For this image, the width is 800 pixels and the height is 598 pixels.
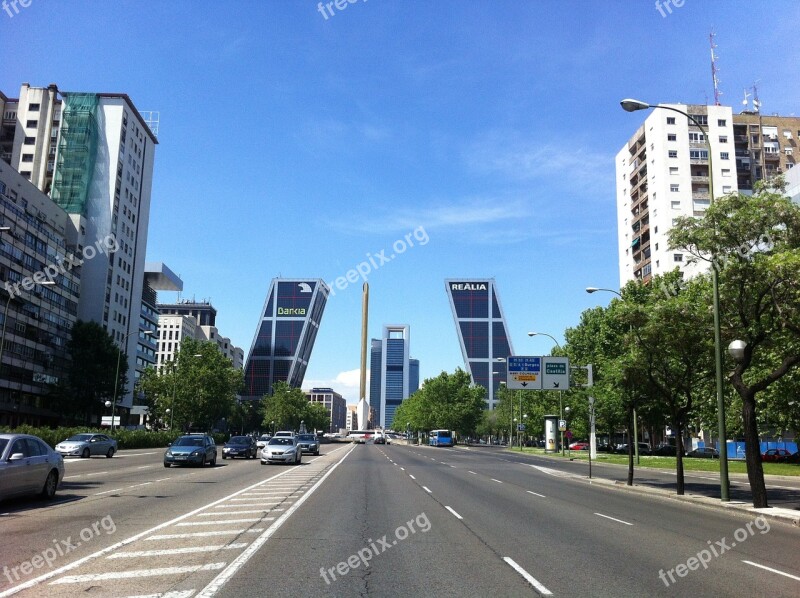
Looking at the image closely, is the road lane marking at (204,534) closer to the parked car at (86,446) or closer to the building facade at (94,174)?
the parked car at (86,446)

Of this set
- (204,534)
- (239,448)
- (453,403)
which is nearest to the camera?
(204,534)

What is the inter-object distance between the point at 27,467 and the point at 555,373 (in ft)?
149

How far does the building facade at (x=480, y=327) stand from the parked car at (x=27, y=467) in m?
164

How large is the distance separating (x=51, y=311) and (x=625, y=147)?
88.8 m

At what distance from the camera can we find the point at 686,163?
9231 cm

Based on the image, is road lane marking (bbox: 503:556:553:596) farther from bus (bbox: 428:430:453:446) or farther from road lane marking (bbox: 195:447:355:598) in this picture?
bus (bbox: 428:430:453:446)

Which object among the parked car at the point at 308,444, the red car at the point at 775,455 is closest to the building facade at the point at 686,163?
the red car at the point at 775,455

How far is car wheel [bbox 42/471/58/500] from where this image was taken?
15562mm

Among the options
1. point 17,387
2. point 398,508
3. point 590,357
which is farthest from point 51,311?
point 398,508

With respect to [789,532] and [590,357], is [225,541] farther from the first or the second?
[590,357]

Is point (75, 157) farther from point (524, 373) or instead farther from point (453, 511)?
point (453, 511)

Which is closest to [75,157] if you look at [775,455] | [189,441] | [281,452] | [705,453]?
[281,452]

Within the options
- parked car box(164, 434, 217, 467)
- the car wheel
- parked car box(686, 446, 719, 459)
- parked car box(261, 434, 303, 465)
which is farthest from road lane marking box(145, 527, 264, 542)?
parked car box(686, 446, 719, 459)

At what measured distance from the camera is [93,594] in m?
6.91
